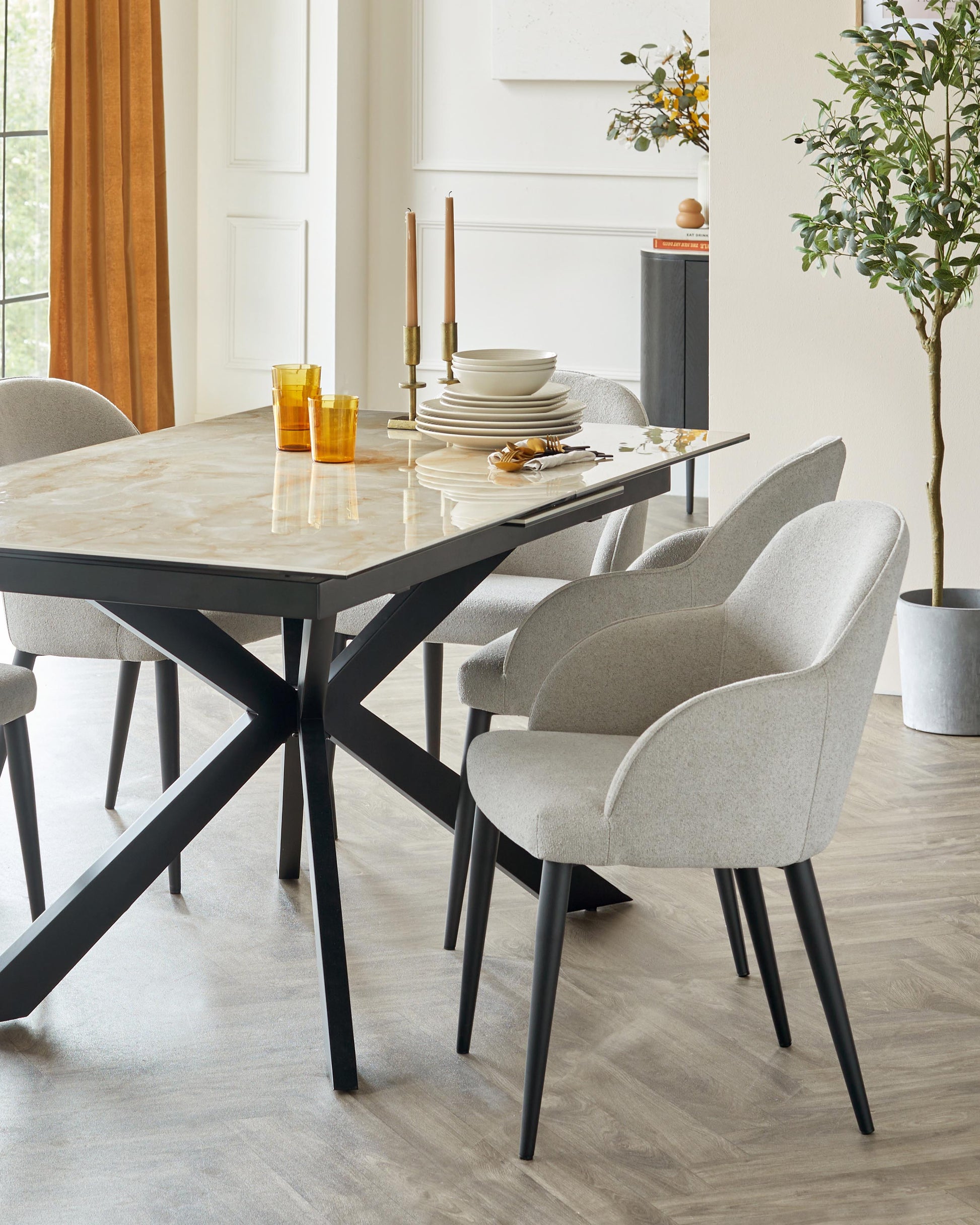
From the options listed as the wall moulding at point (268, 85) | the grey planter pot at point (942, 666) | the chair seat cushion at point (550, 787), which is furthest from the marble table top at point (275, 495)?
the wall moulding at point (268, 85)

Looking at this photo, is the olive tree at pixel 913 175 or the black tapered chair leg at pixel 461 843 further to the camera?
the olive tree at pixel 913 175

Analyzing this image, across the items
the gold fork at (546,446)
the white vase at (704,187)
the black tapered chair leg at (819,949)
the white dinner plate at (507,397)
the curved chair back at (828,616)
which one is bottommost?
the black tapered chair leg at (819,949)

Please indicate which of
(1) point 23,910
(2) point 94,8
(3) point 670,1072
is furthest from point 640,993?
(2) point 94,8

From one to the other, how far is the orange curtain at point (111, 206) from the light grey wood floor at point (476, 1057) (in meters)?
3.47

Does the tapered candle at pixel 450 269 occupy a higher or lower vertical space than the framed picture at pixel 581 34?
lower

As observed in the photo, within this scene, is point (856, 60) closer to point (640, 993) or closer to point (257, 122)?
point (640, 993)

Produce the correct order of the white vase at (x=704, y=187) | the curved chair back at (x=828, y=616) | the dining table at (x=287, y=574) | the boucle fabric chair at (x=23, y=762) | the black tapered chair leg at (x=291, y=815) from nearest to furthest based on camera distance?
the dining table at (x=287, y=574)
the curved chair back at (x=828, y=616)
the boucle fabric chair at (x=23, y=762)
the black tapered chair leg at (x=291, y=815)
the white vase at (x=704, y=187)

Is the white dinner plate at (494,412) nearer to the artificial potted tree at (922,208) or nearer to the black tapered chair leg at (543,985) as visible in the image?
the black tapered chair leg at (543,985)

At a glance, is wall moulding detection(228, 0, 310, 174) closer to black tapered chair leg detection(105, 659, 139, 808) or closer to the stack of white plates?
black tapered chair leg detection(105, 659, 139, 808)

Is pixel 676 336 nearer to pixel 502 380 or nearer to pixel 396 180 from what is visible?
pixel 396 180

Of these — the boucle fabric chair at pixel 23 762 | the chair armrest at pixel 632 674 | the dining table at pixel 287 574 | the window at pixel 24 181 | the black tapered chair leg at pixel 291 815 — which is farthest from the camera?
the window at pixel 24 181

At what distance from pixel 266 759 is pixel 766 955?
804 millimetres

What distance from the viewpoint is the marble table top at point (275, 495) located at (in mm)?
1901

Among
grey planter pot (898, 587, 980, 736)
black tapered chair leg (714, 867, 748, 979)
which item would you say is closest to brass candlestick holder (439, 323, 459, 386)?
black tapered chair leg (714, 867, 748, 979)
